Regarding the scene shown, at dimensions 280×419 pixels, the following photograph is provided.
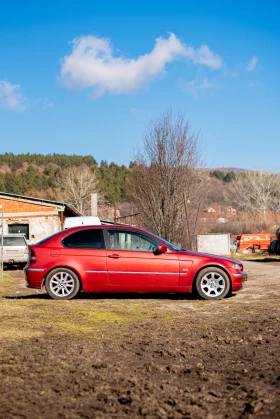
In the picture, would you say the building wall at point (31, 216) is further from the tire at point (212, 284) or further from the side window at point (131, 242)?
the tire at point (212, 284)

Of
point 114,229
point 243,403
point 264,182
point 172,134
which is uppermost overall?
point 264,182

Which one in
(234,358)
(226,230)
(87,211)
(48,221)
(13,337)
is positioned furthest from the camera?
(87,211)

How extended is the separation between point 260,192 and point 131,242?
8862 centimetres

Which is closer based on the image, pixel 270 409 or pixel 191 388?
pixel 270 409

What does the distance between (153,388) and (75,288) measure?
6.35 metres

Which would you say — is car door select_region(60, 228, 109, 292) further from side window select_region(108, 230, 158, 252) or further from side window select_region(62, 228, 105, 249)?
side window select_region(108, 230, 158, 252)

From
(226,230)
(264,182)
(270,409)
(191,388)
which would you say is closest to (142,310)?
(191,388)

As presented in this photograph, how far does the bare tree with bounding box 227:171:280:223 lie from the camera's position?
9550cm

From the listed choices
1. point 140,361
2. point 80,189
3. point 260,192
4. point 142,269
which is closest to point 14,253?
point 142,269

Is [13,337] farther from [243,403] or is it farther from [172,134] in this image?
[172,134]

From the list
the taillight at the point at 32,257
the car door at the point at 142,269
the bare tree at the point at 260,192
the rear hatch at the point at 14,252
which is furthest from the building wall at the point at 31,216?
the bare tree at the point at 260,192

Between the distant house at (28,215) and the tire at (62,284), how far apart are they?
19.9 m

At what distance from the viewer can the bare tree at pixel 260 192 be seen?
9550 cm

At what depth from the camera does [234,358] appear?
17.4 ft
